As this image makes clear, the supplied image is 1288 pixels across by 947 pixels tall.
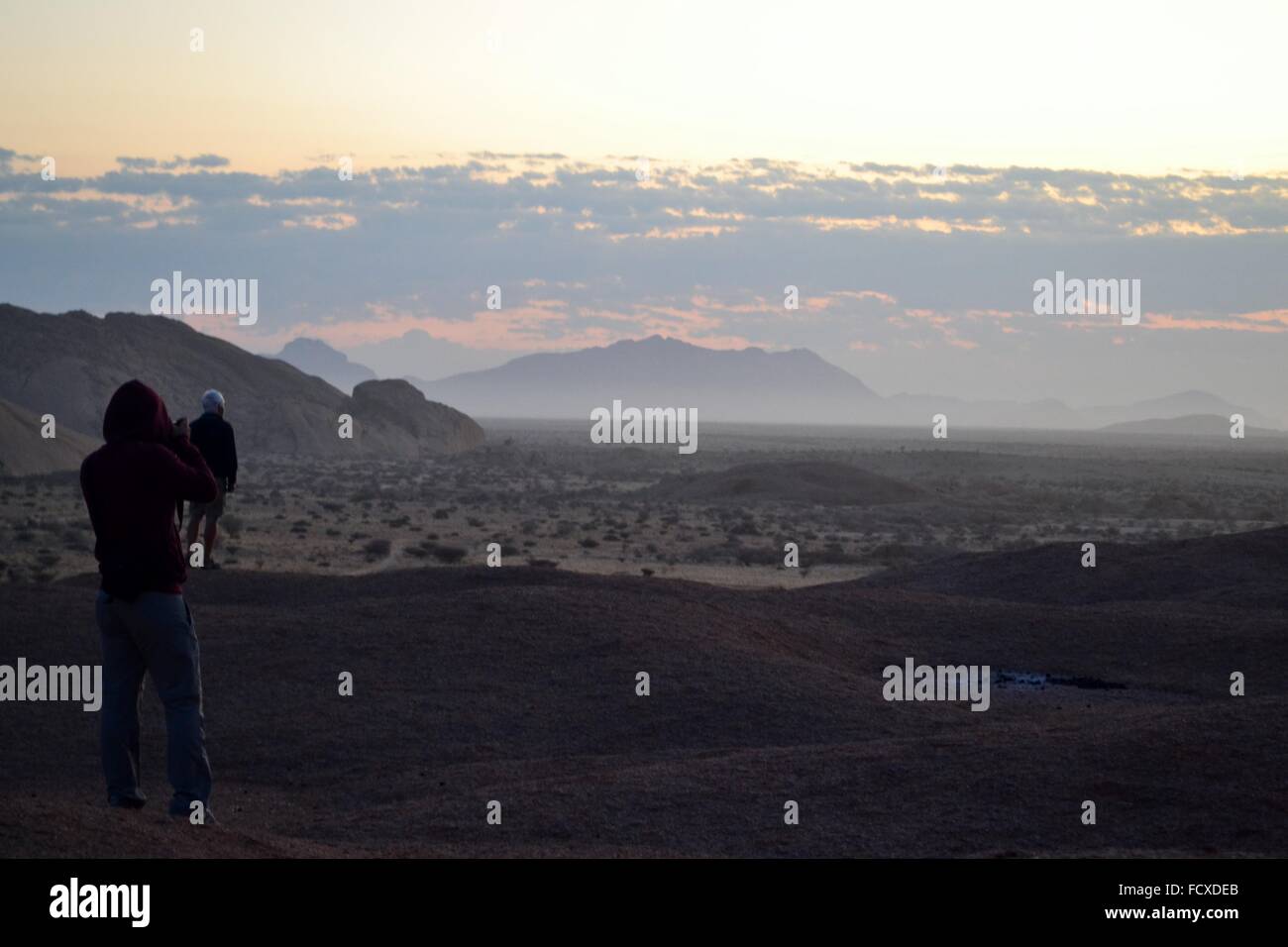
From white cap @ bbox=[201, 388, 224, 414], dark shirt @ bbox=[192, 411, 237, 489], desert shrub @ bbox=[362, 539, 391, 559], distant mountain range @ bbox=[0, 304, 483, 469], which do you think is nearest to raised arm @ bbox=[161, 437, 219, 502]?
dark shirt @ bbox=[192, 411, 237, 489]

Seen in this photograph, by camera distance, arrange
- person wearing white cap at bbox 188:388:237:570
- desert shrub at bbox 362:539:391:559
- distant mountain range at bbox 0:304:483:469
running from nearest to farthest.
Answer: person wearing white cap at bbox 188:388:237:570
desert shrub at bbox 362:539:391:559
distant mountain range at bbox 0:304:483:469

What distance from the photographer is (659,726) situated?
12922 mm

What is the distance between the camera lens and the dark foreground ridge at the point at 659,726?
9055 mm

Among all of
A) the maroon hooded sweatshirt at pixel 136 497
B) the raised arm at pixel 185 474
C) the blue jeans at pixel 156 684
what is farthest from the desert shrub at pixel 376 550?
the maroon hooded sweatshirt at pixel 136 497

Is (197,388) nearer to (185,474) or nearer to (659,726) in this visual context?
(659,726)

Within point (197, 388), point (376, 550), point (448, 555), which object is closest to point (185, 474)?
point (448, 555)

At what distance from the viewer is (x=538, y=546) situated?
3488 cm

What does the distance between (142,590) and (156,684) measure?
0.58m

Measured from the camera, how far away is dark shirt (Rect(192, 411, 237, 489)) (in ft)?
47.3

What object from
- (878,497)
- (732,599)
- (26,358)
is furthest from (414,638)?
(26,358)

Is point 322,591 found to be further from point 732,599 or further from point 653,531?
point 653,531

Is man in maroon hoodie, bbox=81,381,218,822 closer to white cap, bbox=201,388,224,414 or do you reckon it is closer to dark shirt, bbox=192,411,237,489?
dark shirt, bbox=192,411,237,489

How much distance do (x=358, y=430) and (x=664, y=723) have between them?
85.7m

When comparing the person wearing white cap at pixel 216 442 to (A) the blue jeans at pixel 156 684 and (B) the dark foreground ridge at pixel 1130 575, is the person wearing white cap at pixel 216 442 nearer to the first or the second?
(A) the blue jeans at pixel 156 684
